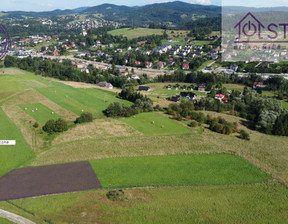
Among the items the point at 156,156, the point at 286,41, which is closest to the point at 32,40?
the point at 286,41

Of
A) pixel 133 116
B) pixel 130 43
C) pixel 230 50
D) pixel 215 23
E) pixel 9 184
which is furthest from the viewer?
pixel 215 23

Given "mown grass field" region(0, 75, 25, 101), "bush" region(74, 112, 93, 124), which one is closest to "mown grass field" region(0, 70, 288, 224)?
"bush" region(74, 112, 93, 124)

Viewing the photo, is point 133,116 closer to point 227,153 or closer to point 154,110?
point 154,110

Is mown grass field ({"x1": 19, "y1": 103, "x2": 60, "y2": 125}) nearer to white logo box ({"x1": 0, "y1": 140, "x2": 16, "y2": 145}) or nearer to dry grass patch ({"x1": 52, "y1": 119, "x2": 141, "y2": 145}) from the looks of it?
dry grass patch ({"x1": 52, "y1": 119, "x2": 141, "y2": 145})

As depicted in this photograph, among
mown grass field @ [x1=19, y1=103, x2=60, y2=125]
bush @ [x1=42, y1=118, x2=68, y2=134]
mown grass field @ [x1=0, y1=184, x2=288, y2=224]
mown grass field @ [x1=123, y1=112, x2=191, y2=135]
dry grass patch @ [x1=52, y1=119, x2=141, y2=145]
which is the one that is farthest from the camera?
mown grass field @ [x1=19, y1=103, x2=60, y2=125]

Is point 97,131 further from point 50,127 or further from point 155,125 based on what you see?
point 155,125

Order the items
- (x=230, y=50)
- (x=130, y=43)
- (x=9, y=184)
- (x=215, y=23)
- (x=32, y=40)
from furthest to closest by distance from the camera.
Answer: (x=215, y=23) < (x=32, y=40) < (x=130, y=43) < (x=230, y=50) < (x=9, y=184)

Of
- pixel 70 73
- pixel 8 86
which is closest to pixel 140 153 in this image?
pixel 8 86
